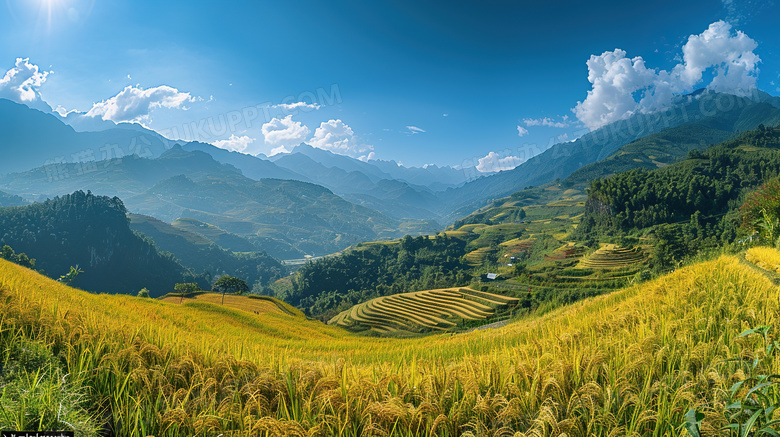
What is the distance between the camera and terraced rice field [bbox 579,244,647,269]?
3570 inches

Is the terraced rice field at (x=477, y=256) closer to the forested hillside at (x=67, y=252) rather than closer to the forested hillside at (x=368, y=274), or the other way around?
the forested hillside at (x=368, y=274)

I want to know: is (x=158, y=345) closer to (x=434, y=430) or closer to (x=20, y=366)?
(x=20, y=366)

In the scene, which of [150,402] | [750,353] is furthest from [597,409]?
[150,402]

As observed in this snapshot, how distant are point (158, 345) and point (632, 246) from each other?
131m

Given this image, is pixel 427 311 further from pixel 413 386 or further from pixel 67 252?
pixel 67 252

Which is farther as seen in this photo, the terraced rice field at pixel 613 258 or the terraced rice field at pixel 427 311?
the terraced rice field at pixel 613 258

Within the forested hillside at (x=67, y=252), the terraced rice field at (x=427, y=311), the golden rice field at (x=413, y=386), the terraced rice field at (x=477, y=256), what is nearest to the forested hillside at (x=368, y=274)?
the terraced rice field at (x=477, y=256)

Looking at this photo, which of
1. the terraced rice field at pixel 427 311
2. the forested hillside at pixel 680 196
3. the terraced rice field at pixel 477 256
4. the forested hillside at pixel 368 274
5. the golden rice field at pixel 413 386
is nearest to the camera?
the golden rice field at pixel 413 386

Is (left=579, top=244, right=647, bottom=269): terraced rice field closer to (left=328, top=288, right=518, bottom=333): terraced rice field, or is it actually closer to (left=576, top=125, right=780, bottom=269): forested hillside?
(left=576, top=125, right=780, bottom=269): forested hillside

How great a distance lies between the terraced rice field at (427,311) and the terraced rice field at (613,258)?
32.9 meters

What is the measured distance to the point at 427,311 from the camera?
86.9 m

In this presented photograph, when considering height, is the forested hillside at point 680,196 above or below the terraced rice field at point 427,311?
above

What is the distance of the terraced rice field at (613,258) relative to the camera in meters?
90.7

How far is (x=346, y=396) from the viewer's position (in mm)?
3391
